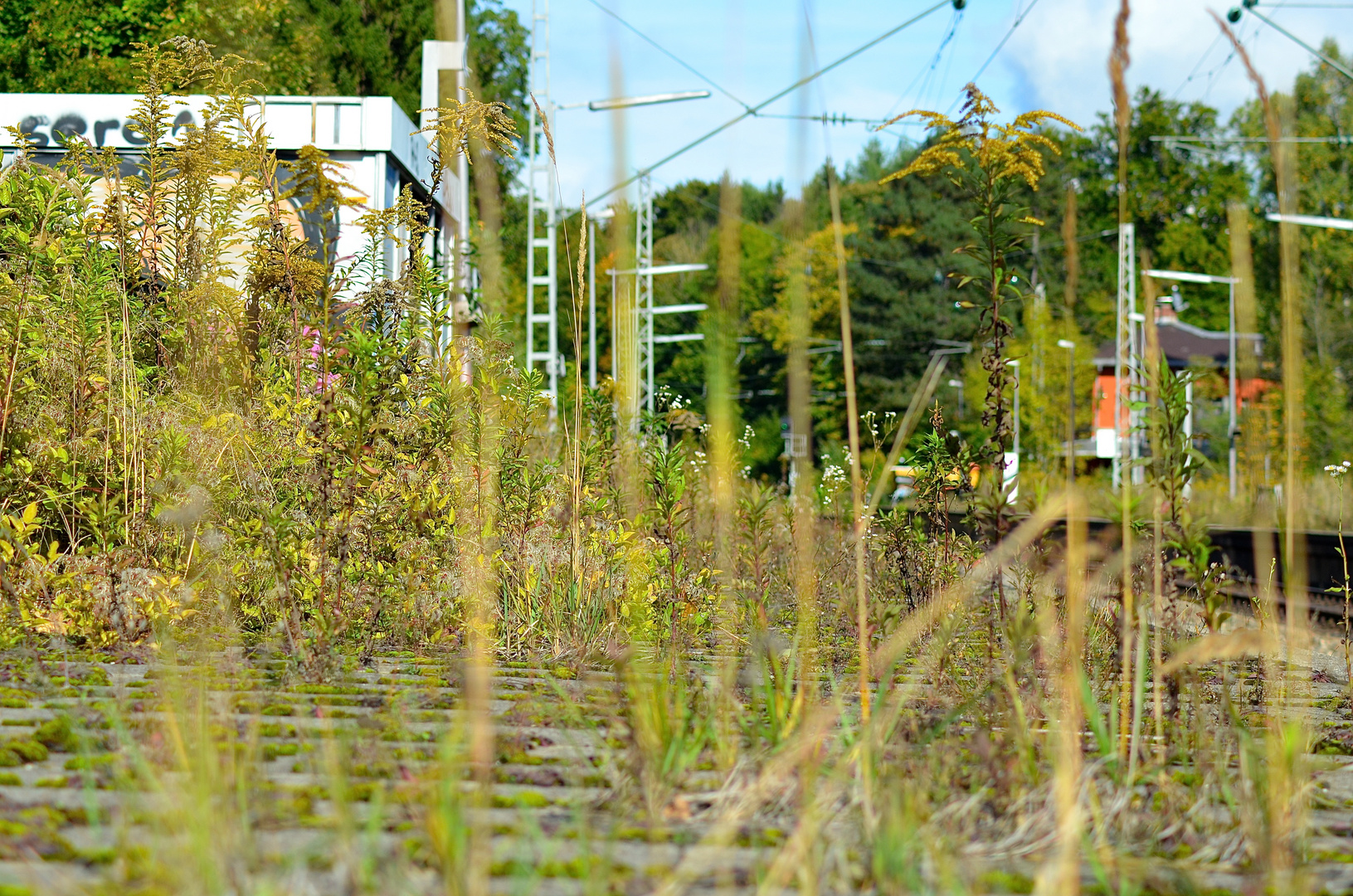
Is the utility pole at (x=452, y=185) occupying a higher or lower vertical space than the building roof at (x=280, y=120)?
lower

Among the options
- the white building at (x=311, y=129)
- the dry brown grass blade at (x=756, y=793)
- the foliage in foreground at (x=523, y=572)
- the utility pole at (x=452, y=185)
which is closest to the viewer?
the dry brown grass blade at (x=756, y=793)

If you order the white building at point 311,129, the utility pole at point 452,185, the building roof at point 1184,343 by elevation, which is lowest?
the utility pole at point 452,185

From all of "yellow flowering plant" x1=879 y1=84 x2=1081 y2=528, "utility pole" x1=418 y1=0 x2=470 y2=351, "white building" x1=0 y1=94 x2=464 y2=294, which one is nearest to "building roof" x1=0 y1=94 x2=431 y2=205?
"white building" x1=0 y1=94 x2=464 y2=294

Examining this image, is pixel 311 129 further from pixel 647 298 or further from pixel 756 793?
pixel 647 298

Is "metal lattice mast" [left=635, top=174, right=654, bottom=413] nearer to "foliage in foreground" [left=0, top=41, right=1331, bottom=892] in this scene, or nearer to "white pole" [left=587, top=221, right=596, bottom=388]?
"white pole" [left=587, top=221, right=596, bottom=388]

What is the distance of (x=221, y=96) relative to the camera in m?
6.87

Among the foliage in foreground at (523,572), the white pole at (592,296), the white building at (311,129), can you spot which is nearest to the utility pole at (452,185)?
the foliage in foreground at (523,572)

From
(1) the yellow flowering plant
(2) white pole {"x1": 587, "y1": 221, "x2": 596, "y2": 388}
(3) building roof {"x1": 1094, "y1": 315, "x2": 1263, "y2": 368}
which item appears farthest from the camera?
(3) building roof {"x1": 1094, "y1": 315, "x2": 1263, "y2": 368}

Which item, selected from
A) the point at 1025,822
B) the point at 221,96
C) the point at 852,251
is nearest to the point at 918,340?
the point at 852,251


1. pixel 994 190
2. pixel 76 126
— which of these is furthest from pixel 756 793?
pixel 76 126

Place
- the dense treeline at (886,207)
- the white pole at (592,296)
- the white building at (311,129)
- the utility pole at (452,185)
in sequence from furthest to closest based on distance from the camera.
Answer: the dense treeline at (886,207)
the white building at (311,129)
the white pole at (592,296)
the utility pole at (452,185)

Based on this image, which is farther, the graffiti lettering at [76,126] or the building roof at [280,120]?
the graffiti lettering at [76,126]

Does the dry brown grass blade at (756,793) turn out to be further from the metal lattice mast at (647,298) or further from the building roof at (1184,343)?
the building roof at (1184,343)

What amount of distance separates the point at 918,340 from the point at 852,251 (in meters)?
5.00
